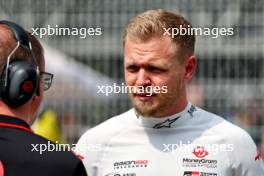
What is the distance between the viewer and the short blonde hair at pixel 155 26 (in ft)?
14.7

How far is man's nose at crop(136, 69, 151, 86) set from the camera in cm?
438

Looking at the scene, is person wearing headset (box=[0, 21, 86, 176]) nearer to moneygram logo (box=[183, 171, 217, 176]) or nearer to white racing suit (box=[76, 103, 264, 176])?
white racing suit (box=[76, 103, 264, 176])

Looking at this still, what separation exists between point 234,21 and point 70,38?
6.75ft

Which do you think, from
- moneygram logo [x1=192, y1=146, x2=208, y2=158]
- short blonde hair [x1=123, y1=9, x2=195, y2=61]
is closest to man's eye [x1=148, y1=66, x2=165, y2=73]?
short blonde hair [x1=123, y1=9, x2=195, y2=61]

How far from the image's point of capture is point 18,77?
3.46 m

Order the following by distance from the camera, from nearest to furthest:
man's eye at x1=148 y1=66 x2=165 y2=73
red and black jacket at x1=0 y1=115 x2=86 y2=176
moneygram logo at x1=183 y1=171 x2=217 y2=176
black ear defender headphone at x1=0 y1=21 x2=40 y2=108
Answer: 1. red and black jacket at x1=0 y1=115 x2=86 y2=176
2. black ear defender headphone at x1=0 y1=21 x2=40 y2=108
3. moneygram logo at x1=183 y1=171 x2=217 y2=176
4. man's eye at x1=148 y1=66 x2=165 y2=73

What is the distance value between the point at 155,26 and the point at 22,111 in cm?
128

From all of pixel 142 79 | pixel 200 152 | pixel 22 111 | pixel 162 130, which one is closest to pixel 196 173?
pixel 200 152

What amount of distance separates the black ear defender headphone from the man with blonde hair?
96 cm

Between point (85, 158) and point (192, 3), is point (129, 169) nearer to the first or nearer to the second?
point (85, 158)

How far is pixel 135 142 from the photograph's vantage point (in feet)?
14.6

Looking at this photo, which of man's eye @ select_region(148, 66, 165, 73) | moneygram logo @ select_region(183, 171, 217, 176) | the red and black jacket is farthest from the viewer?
man's eye @ select_region(148, 66, 165, 73)

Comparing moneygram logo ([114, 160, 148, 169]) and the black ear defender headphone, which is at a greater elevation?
the black ear defender headphone

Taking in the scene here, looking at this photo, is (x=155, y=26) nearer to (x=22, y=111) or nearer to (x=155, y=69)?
(x=155, y=69)
